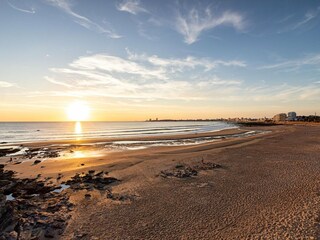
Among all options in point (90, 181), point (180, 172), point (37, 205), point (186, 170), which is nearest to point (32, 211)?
point (37, 205)

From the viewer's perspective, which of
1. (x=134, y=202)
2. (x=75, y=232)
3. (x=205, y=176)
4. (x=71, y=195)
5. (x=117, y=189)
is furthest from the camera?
(x=205, y=176)

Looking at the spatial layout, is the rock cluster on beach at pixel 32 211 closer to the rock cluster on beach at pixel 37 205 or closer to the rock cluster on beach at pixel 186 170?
the rock cluster on beach at pixel 37 205

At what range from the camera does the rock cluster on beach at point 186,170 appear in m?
17.4

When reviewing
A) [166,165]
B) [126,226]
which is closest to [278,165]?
[166,165]

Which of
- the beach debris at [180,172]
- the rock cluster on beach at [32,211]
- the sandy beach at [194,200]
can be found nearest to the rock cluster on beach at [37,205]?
the rock cluster on beach at [32,211]

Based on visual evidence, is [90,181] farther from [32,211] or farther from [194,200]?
[194,200]

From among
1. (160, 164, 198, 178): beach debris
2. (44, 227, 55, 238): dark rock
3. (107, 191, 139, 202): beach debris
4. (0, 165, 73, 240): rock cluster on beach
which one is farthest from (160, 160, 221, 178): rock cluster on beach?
(44, 227, 55, 238): dark rock

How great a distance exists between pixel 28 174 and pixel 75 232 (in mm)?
12486

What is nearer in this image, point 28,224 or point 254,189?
point 28,224

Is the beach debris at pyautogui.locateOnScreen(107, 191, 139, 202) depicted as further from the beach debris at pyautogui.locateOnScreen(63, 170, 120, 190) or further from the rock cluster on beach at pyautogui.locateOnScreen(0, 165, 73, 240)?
the rock cluster on beach at pyautogui.locateOnScreen(0, 165, 73, 240)

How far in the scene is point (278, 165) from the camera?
19953 mm

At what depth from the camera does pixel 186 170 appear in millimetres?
18469

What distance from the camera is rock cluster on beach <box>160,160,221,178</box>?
57.1ft

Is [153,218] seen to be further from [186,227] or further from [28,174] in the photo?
[28,174]
